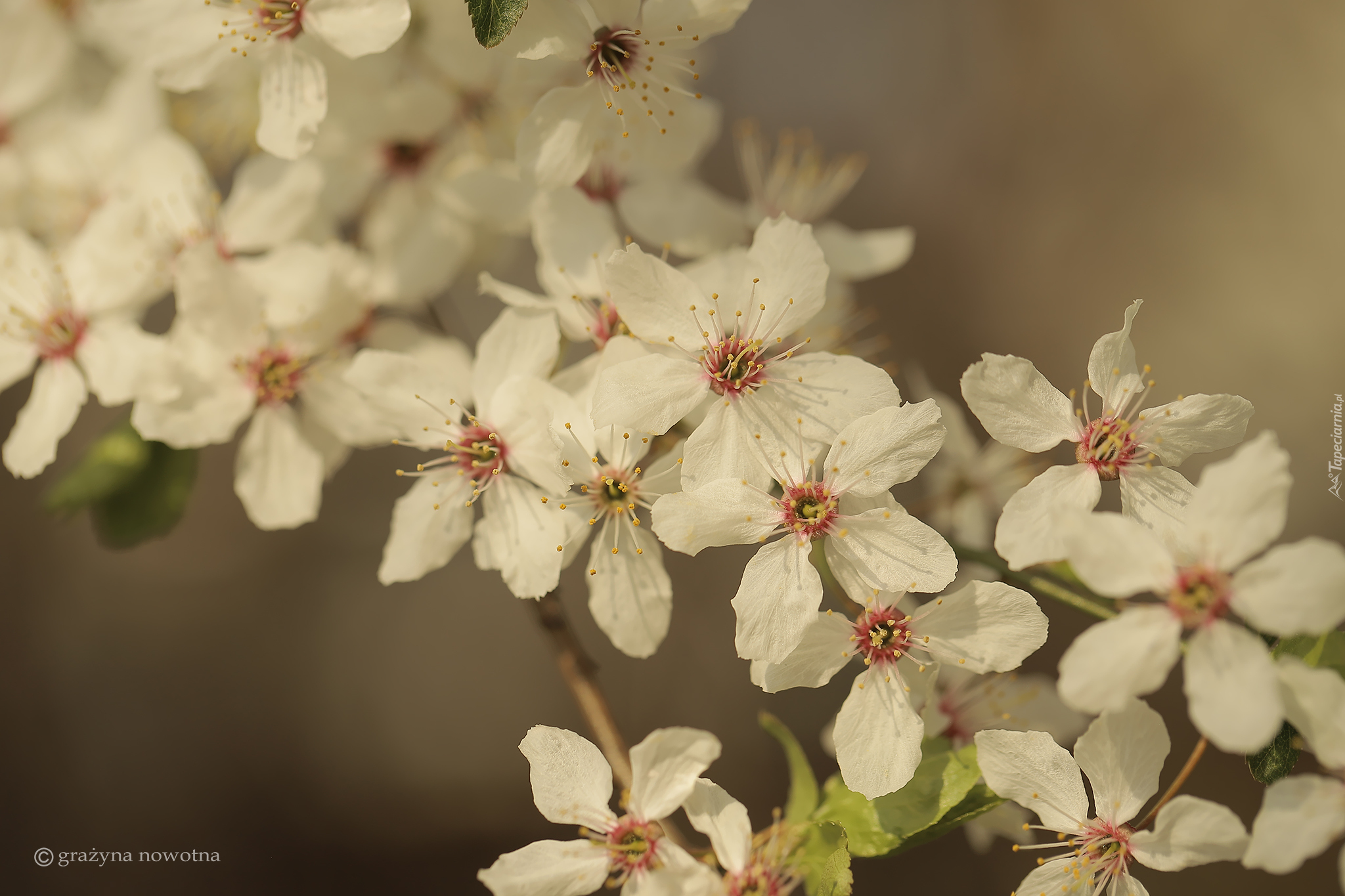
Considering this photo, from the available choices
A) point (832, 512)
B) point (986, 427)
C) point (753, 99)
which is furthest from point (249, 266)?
point (753, 99)

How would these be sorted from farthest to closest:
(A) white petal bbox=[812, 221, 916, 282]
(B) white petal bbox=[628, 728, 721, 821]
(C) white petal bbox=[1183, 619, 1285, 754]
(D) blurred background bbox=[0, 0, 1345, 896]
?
(D) blurred background bbox=[0, 0, 1345, 896], (A) white petal bbox=[812, 221, 916, 282], (B) white petal bbox=[628, 728, 721, 821], (C) white petal bbox=[1183, 619, 1285, 754]

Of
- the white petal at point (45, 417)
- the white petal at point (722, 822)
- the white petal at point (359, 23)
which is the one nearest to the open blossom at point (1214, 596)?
the white petal at point (722, 822)

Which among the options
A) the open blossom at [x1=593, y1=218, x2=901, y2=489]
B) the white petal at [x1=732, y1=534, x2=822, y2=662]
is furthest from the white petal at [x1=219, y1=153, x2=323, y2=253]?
the white petal at [x1=732, y1=534, x2=822, y2=662]

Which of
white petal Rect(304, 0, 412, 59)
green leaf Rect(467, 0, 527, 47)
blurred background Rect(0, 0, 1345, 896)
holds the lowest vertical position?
blurred background Rect(0, 0, 1345, 896)

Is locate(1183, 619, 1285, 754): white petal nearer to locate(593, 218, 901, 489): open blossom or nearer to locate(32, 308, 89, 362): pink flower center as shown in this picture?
locate(593, 218, 901, 489): open blossom

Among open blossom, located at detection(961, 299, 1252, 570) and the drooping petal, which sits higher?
open blossom, located at detection(961, 299, 1252, 570)

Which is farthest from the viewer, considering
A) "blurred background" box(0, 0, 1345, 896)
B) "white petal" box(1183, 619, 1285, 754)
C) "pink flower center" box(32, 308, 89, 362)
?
"blurred background" box(0, 0, 1345, 896)

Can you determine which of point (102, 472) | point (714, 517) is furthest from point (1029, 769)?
point (102, 472)

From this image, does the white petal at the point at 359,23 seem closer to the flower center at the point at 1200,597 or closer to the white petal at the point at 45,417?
the white petal at the point at 45,417
